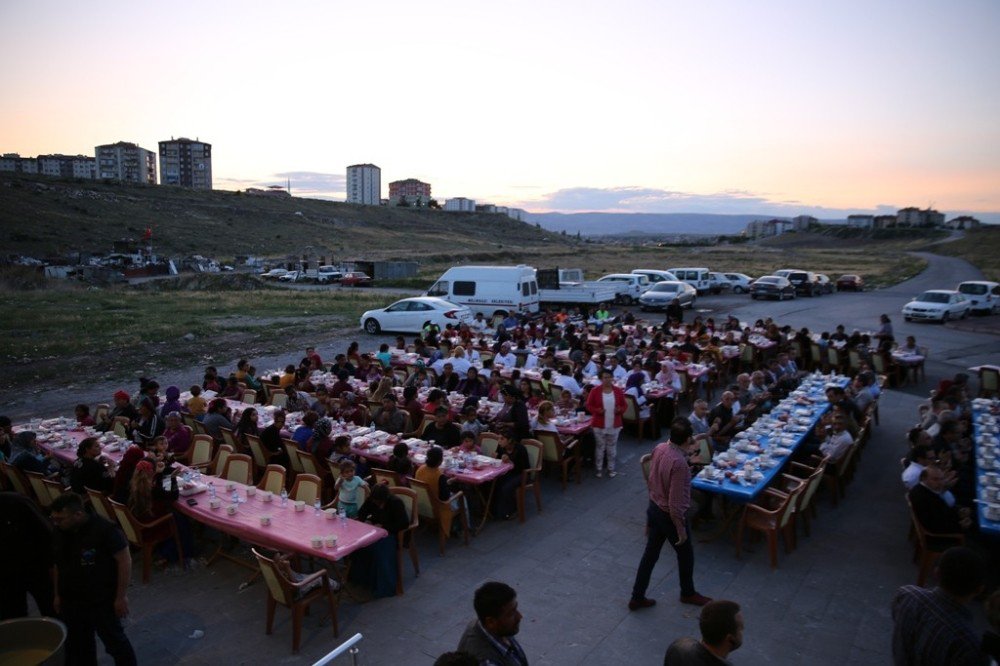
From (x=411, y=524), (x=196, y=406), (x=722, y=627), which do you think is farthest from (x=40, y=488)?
(x=722, y=627)

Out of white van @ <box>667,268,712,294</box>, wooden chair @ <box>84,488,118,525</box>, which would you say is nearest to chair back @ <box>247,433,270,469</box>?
wooden chair @ <box>84,488,118,525</box>

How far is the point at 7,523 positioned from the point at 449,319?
1832 centimetres

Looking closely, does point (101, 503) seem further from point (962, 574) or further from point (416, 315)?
point (416, 315)

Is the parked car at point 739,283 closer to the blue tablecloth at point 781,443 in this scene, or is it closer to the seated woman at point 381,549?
the blue tablecloth at point 781,443

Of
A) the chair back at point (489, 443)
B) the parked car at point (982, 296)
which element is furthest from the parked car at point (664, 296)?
the chair back at point (489, 443)

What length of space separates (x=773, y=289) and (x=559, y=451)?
30.1 m

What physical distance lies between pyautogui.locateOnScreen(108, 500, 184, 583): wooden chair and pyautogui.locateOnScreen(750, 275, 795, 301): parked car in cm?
3430

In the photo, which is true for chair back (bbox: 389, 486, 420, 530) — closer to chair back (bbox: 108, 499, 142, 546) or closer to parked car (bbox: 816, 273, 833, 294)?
chair back (bbox: 108, 499, 142, 546)

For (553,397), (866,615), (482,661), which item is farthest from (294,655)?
(553,397)

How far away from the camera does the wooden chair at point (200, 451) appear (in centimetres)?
990

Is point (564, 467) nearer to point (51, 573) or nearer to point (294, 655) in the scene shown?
point (294, 655)

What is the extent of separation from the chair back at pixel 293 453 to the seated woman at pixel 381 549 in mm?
2698

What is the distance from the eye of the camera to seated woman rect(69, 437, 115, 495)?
799cm

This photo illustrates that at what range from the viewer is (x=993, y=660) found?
3717 mm
